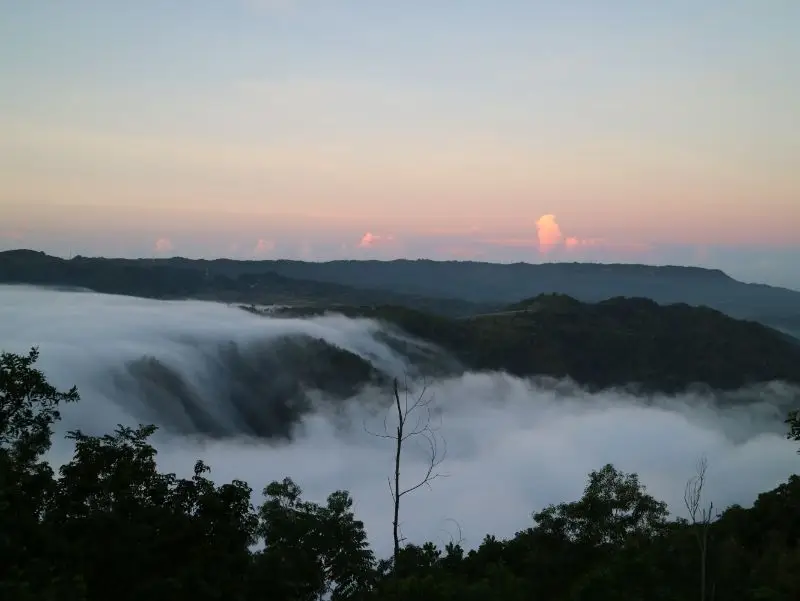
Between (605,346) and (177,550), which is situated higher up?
(177,550)

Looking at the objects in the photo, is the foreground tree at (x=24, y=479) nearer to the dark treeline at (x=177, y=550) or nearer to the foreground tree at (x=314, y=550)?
the dark treeline at (x=177, y=550)

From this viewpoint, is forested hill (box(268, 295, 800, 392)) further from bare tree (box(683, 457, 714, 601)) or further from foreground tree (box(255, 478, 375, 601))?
bare tree (box(683, 457, 714, 601))

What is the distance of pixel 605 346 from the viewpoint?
187 metres

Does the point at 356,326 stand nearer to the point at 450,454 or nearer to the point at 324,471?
the point at 450,454

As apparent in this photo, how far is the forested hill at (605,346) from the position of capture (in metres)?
177

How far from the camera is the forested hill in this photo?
582ft

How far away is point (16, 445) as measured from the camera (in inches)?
637

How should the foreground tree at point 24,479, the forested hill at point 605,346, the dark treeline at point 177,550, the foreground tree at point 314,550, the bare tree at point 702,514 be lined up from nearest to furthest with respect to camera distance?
the foreground tree at point 24,479
the bare tree at point 702,514
the dark treeline at point 177,550
the foreground tree at point 314,550
the forested hill at point 605,346

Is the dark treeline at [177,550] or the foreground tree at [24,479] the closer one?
the foreground tree at [24,479]

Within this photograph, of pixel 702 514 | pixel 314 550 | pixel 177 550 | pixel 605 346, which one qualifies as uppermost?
pixel 702 514

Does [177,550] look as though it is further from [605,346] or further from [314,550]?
[605,346]

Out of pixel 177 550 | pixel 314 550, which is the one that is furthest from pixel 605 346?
pixel 177 550

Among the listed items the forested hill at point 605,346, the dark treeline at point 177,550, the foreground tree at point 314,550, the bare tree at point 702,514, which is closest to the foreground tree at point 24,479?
the dark treeline at point 177,550

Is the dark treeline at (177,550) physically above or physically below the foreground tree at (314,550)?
above
